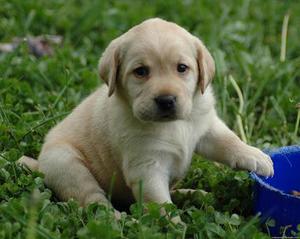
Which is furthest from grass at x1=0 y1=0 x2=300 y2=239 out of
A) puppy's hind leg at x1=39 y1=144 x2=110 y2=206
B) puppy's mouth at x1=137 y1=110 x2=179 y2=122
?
puppy's mouth at x1=137 y1=110 x2=179 y2=122

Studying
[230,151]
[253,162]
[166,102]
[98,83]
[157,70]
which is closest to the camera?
[166,102]

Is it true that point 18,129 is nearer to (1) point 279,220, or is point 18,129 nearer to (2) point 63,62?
(2) point 63,62

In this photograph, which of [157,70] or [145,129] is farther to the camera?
[145,129]

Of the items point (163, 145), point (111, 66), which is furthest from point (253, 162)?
point (111, 66)

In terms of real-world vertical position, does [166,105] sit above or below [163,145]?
above

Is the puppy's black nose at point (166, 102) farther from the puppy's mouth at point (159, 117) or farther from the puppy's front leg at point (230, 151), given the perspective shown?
the puppy's front leg at point (230, 151)

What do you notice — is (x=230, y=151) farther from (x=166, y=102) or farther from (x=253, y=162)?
(x=166, y=102)

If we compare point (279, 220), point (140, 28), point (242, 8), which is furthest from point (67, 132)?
point (242, 8)

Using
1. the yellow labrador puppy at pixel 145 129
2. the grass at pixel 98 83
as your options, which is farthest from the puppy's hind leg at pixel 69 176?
the grass at pixel 98 83
